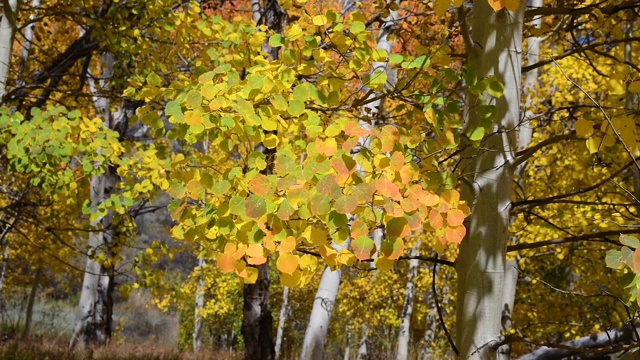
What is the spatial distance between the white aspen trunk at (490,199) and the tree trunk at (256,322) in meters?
3.79

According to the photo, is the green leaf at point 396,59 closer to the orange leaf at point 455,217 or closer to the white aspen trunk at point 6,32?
the orange leaf at point 455,217

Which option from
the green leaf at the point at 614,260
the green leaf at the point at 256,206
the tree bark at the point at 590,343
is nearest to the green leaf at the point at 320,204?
the green leaf at the point at 256,206

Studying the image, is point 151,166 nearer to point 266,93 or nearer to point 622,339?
point 266,93

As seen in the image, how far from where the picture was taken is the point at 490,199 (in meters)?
1.90

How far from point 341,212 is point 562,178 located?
25.9 ft

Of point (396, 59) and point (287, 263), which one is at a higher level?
point (396, 59)

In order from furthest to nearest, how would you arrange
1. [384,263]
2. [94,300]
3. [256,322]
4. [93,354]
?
[94,300], [93,354], [256,322], [384,263]

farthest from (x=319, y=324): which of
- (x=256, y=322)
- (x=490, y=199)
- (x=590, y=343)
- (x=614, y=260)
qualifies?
(x=614, y=260)

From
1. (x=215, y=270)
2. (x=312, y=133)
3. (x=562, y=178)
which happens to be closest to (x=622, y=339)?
(x=312, y=133)

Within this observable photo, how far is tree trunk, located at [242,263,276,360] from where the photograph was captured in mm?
5480

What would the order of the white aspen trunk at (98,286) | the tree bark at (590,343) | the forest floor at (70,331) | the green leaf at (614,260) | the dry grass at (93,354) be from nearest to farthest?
the green leaf at (614,260) → the tree bark at (590,343) → the dry grass at (93,354) → the forest floor at (70,331) → the white aspen trunk at (98,286)

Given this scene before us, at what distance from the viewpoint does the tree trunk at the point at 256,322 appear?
5.48 metres

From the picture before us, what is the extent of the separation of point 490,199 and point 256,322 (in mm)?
4072

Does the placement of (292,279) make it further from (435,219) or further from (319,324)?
(319,324)
